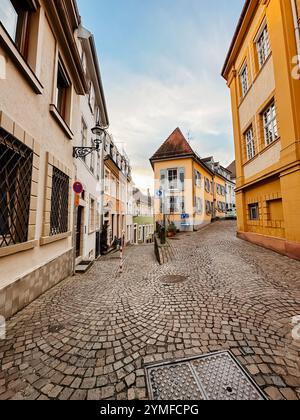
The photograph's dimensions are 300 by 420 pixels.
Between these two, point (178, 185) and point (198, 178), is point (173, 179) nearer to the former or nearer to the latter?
point (178, 185)

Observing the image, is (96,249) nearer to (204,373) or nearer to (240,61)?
(204,373)

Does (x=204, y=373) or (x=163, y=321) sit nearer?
(x=204, y=373)

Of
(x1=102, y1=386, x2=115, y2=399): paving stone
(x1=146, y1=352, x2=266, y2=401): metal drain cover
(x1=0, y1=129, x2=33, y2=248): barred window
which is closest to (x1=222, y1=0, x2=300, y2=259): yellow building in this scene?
(x1=146, y1=352, x2=266, y2=401): metal drain cover

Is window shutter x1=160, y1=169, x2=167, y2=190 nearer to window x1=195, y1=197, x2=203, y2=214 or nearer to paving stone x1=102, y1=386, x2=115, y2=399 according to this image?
window x1=195, y1=197, x2=203, y2=214

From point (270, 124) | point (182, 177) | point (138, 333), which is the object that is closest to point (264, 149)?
point (270, 124)

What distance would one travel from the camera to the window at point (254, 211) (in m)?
9.67

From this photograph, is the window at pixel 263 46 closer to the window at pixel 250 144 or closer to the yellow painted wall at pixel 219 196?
the window at pixel 250 144

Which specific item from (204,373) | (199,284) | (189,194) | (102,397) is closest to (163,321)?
(204,373)

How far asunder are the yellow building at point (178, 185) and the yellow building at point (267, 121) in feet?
24.6

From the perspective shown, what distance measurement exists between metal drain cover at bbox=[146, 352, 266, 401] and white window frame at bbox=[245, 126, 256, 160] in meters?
10.2

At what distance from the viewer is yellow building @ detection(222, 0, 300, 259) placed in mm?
6566

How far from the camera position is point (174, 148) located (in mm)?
20703

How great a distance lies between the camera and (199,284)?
4.68m

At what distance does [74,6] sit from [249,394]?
34.9 feet
